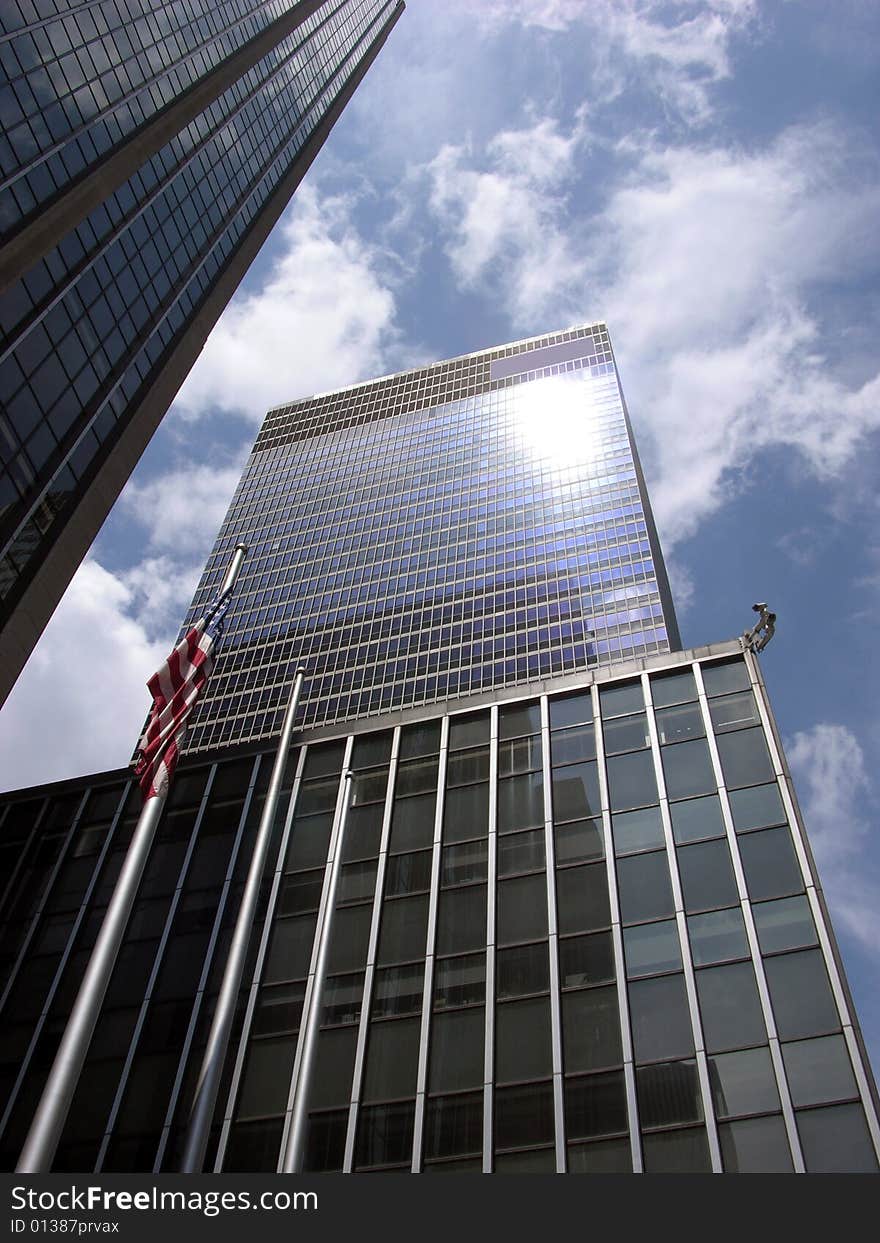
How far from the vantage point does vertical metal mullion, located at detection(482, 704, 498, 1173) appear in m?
23.0

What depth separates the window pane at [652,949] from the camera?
24734 mm

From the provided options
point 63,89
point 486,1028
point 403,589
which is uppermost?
point 403,589

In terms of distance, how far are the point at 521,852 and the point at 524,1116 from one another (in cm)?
785

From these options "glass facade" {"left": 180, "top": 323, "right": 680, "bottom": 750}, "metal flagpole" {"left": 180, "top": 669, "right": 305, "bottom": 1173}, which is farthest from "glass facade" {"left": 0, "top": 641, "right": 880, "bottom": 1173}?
"glass facade" {"left": 180, "top": 323, "right": 680, "bottom": 750}

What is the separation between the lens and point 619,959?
25.2 metres

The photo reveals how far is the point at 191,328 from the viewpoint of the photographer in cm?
5356

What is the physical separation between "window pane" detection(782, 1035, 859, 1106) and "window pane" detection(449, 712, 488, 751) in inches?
570

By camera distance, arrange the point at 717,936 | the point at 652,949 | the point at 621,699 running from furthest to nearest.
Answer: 1. the point at 621,699
2. the point at 652,949
3. the point at 717,936

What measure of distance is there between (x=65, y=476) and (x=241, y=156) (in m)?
36.7

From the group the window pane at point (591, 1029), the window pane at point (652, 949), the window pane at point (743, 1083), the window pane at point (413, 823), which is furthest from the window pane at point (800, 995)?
the window pane at point (413, 823)

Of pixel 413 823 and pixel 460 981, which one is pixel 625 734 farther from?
pixel 460 981

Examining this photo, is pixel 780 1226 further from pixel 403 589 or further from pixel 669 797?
pixel 403 589

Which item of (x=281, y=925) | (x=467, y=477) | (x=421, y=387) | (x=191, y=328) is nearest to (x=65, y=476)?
(x=191, y=328)

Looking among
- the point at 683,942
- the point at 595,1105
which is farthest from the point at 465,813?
the point at 595,1105
